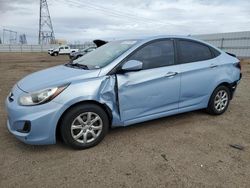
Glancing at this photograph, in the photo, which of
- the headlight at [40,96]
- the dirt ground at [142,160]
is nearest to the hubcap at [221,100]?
the dirt ground at [142,160]

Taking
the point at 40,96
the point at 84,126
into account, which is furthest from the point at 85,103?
the point at 40,96

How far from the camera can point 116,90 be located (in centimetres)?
351

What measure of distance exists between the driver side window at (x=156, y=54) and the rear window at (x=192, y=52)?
22cm

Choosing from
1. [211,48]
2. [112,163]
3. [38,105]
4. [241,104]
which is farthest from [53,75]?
[241,104]

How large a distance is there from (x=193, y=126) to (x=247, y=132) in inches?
34.6

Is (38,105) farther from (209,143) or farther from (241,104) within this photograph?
(241,104)

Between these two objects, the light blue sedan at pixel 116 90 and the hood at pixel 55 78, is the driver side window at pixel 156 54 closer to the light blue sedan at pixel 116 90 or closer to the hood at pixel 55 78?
the light blue sedan at pixel 116 90

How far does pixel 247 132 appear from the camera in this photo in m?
4.09

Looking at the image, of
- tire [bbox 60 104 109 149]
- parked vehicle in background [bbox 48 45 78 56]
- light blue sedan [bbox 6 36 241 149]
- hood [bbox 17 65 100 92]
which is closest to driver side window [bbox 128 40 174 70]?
light blue sedan [bbox 6 36 241 149]

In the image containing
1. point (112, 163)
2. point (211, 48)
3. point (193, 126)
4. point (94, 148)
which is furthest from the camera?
point (211, 48)

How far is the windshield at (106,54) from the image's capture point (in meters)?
3.74

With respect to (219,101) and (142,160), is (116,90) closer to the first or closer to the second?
(142,160)

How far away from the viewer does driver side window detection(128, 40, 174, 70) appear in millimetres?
3846

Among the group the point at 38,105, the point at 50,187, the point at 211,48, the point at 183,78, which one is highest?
the point at 211,48
